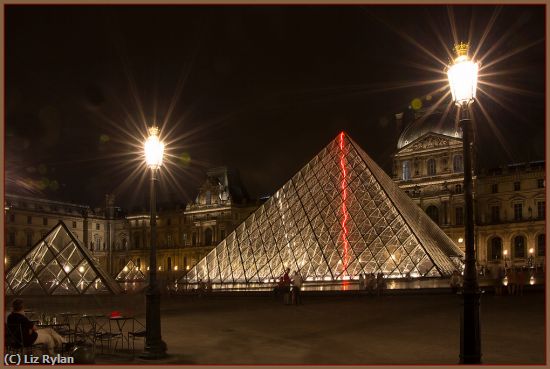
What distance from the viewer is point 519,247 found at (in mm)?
50562

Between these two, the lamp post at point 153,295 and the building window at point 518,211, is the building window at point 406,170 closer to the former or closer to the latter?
the building window at point 518,211

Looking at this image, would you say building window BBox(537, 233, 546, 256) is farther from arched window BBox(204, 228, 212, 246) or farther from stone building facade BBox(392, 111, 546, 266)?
arched window BBox(204, 228, 212, 246)

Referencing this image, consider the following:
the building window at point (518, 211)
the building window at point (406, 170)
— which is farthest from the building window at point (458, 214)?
the building window at point (406, 170)

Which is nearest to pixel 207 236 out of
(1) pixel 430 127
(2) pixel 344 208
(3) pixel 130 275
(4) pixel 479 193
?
(3) pixel 130 275

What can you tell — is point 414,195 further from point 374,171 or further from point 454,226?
point 374,171

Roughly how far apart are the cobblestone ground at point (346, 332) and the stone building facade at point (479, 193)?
36190 millimetres

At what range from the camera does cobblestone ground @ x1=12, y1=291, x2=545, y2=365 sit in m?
7.64

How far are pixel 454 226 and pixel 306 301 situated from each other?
125 ft

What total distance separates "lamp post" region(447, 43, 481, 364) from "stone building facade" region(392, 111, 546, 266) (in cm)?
4584

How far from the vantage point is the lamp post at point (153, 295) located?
7.99 m

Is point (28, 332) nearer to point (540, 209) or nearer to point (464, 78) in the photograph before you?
point (464, 78)

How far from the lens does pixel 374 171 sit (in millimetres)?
26281

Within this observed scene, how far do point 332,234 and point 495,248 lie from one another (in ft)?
108

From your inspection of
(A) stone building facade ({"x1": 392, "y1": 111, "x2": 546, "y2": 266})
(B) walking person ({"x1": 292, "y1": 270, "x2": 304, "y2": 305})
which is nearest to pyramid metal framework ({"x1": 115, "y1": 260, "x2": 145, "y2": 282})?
(A) stone building facade ({"x1": 392, "y1": 111, "x2": 546, "y2": 266})
